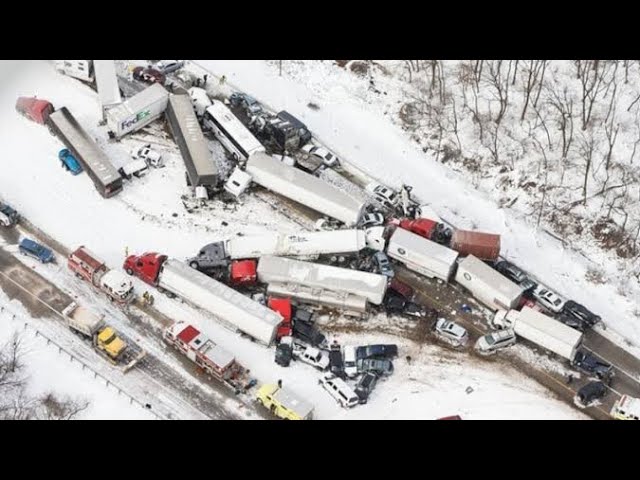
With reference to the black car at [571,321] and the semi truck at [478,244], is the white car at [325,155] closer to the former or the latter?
the semi truck at [478,244]

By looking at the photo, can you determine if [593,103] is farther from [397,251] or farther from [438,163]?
[397,251]

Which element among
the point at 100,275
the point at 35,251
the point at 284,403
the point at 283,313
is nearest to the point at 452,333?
the point at 283,313

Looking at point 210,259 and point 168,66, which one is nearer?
point 210,259

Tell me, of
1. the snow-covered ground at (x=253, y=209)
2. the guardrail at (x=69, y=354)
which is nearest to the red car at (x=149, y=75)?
the snow-covered ground at (x=253, y=209)

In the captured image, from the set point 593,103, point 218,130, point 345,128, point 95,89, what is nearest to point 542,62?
point 593,103

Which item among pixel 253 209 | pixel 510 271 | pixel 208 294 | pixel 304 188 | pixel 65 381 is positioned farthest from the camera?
pixel 253 209

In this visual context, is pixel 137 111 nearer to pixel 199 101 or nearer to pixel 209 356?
pixel 199 101

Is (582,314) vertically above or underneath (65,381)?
above
